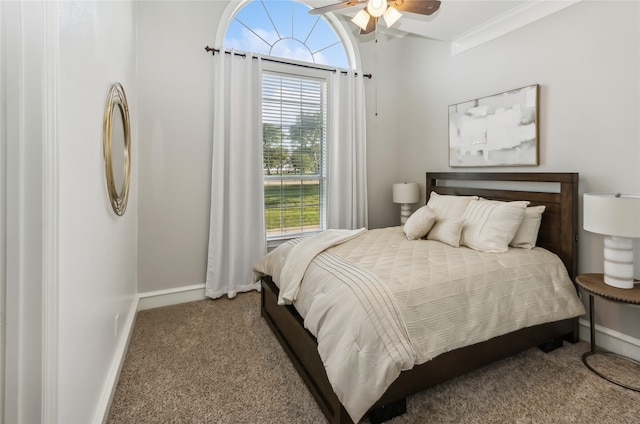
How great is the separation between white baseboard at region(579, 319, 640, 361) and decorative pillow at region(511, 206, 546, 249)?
73cm

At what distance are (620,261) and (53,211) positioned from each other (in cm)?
285

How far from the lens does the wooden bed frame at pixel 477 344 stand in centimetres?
162

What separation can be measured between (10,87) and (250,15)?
313cm

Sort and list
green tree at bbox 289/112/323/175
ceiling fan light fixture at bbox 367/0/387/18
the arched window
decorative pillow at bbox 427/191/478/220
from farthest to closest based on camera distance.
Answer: green tree at bbox 289/112/323/175 < the arched window < decorative pillow at bbox 427/191/478/220 < ceiling fan light fixture at bbox 367/0/387/18

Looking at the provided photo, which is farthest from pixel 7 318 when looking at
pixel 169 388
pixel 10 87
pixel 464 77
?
pixel 464 77

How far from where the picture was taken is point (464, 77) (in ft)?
10.8

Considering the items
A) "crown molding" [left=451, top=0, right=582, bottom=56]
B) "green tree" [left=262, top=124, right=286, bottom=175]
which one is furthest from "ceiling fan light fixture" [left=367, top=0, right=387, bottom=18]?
"green tree" [left=262, top=124, right=286, bottom=175]

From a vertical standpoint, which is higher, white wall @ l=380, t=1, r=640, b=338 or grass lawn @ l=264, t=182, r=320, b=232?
white wall @ l=380, t=1, r=640, b=338

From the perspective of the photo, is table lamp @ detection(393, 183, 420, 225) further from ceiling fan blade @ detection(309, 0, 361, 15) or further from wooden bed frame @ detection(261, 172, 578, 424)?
ceiling fan blade @ detection(309, 0, 361, 15)

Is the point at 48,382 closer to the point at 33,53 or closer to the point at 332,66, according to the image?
the point at 33,53

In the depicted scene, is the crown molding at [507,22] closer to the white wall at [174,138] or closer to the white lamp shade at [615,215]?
the white lamp shade at [615,215]

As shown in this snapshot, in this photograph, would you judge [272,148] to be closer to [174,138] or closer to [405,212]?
[174,138]

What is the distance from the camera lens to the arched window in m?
3.39

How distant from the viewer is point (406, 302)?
160cm
